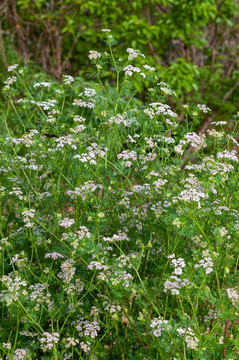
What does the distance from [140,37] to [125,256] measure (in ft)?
15.8

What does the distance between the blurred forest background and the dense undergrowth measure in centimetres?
367

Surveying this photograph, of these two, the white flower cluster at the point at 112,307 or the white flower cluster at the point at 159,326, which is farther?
the white flower cluster at the point at 112,307

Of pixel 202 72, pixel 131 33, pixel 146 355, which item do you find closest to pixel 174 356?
pixel 146 355

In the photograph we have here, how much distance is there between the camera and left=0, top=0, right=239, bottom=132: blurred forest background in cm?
613

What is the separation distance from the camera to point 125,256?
1.82 m

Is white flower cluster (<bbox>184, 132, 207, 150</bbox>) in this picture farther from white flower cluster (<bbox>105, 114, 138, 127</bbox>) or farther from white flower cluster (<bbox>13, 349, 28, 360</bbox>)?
white flower cluster (<bbox>13, 349, 28, 360</bbox>)

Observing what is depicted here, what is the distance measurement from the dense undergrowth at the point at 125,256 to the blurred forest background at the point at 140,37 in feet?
12.0

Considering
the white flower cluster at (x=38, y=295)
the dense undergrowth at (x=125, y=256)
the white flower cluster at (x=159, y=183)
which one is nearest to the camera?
the dense undergrowth at (x=125, y=256)

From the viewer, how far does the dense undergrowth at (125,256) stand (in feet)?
6.19

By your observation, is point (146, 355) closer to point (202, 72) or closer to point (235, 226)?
point (235, 226)

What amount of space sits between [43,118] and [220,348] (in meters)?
1.54

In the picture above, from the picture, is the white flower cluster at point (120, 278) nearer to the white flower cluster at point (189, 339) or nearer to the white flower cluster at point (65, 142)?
the white flower cluster at point (189, 339)

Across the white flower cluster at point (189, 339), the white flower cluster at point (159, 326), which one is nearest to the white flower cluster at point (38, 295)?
the white flower cluster at point (159, 326)

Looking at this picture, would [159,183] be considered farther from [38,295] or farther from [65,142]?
[38,295]
